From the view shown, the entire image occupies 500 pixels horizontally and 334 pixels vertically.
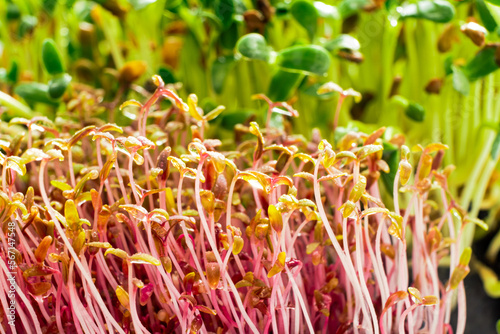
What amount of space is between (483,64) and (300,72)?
1.09 feet

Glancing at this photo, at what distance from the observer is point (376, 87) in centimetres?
107

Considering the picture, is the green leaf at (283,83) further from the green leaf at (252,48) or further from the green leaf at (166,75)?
the green leaf at (166,75)

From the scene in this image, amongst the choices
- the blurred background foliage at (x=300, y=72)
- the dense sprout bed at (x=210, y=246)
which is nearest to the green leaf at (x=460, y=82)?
the blurred background foliage at (x=300, y=72)

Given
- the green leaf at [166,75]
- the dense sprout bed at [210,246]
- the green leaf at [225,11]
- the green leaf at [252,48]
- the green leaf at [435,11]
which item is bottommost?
the dense sprout bed at [210,246]

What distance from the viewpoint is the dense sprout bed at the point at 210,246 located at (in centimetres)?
53

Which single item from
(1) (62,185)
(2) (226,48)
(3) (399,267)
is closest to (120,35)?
(2) (226,48)

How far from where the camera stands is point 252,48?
724 millimetres

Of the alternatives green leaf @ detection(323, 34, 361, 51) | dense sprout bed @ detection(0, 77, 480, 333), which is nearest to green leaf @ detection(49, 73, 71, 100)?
dense sprout bed @ detection(0, 77, 480, 333)

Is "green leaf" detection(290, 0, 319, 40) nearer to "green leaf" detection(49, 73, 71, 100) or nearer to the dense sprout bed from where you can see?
the dense sprout bed

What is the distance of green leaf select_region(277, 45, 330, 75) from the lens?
71 cm

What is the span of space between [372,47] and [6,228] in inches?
33.7

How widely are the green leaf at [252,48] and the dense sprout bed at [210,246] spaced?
0.41ft

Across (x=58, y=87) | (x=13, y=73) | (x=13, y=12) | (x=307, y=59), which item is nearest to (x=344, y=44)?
(x=307, y=59)

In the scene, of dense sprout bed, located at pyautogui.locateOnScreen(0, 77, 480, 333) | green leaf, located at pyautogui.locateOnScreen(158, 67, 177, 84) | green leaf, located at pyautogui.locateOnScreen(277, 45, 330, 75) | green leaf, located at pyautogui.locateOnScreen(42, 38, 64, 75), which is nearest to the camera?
dense sprout bed, located at pyautogui.locateOnScreen(0, 77, 480, 333)
